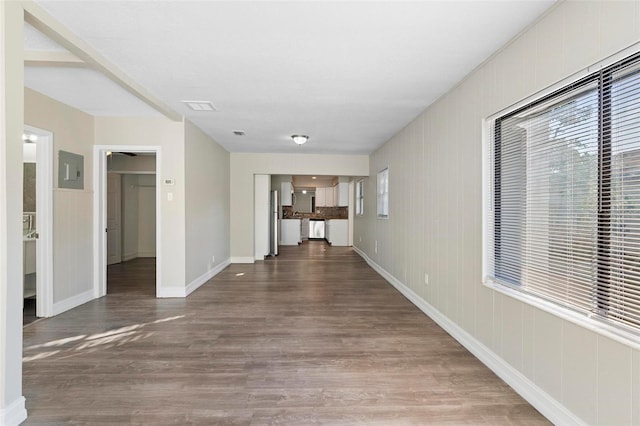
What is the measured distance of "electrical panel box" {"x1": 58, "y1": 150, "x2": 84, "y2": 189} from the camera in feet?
12.8

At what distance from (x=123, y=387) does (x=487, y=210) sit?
120 inches

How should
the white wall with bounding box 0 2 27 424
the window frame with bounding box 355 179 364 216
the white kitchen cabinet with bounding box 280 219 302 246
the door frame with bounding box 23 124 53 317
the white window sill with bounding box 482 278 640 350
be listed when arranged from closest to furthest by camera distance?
the white window sill with bounding box 482 278 640 350
the white wall with bounding box 0 2 27 424
the door frame with bounding box 23 124 53 317
the window frame with bounding box 355 179 364 216
the white kitchen cabinet with bounding box 280 219 302 246

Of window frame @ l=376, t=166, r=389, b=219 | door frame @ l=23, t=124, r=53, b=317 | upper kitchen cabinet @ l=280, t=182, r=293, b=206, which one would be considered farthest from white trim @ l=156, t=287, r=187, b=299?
upper kitchen cabinet @ l=280, t=182, r=293, b=206

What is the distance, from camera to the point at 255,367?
8.32 ft

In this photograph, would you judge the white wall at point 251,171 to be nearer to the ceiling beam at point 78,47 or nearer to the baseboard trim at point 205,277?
the baseboard trim at point 205,277

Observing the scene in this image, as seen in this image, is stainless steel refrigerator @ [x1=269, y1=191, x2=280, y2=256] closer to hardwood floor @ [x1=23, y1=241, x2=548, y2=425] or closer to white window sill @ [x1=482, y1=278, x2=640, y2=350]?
hardwood floor @ [x1=23, y1=241, x2=548, y2=425]

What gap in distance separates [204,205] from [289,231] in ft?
19.3

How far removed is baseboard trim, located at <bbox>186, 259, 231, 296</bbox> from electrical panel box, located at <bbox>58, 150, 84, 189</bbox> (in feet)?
6.47

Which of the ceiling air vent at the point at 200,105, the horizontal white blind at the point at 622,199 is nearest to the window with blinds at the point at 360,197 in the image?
the ceiling air vent at the point at 200,105

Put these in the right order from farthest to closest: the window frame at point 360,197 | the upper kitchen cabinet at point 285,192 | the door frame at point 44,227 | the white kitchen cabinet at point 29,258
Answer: the upper kitchen cabinet at point 285,192
the window frame at point 360,197
the white kitchen cabinet at point 29,258
the door frame at point 44,227

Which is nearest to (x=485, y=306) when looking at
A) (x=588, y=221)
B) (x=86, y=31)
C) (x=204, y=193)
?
(x=588, y=221)

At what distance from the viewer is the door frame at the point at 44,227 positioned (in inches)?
145

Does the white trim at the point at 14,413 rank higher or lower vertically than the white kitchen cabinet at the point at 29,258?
lower

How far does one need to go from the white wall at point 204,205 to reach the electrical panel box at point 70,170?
129 centimetres
